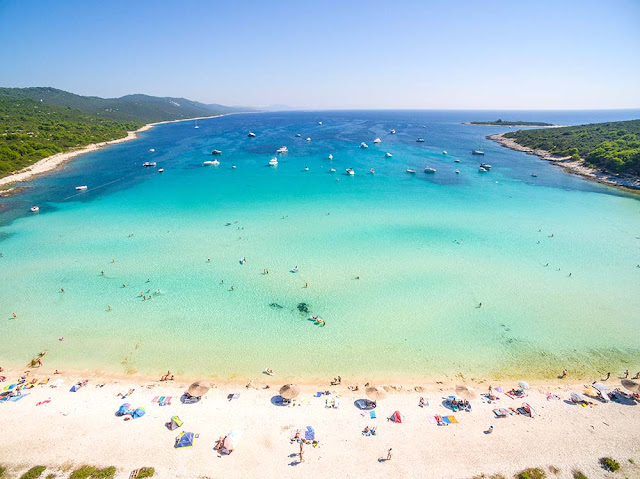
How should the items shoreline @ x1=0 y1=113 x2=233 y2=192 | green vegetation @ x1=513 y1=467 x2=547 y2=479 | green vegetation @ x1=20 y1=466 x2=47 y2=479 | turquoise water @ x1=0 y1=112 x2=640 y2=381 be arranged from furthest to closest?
1. shoreline @ x1=0 y1=113 x2=233 y2=192
2. turquoise water @ x1=0 y1=112 x2=640 y2=381
3. green vegetation @ x1=513 y1=467 x2=547 y2=479
4. green vegetation @ x1=20 y1=466 x2=47 y2=479

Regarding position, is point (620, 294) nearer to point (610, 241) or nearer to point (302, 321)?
point (610, 241)

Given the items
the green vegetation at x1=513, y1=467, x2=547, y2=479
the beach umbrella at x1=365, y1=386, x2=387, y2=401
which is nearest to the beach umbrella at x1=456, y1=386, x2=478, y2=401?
the green vegetation at x1=513, y1=467, x2=547, y2=479

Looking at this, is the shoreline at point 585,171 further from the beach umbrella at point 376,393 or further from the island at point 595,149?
the beach umbrella at point 376,393

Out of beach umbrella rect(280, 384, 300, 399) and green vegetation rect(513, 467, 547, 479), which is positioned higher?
beach umbrella rect(280, 384, 300, 399)

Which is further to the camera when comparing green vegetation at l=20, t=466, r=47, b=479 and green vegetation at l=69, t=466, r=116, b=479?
green vegetation at l=69, t=466, r=116, b=479

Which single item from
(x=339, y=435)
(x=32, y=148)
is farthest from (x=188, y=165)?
(x=339, y=435)

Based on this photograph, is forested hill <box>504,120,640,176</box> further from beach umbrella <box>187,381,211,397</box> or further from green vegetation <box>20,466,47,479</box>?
green vegetation <box>20,466,47,479</box>

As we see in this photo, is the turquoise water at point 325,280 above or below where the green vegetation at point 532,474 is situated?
above

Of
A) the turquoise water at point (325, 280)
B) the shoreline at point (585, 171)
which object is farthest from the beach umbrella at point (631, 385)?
the shoreline at point (585, 171)
